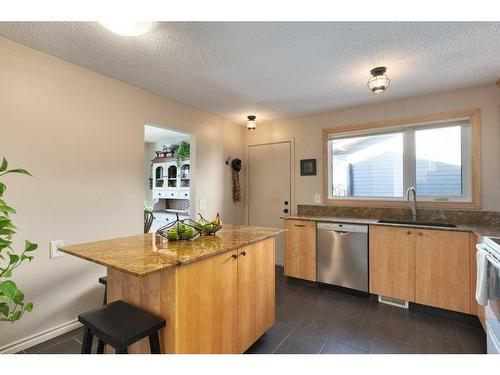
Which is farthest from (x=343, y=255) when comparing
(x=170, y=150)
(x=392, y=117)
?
(x=170, y=150)

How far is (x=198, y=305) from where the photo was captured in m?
1.37

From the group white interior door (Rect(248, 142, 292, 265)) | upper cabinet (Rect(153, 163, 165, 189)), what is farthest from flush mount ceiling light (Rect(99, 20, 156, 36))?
upper cabinet (Rect(153, 163, 165, 189))

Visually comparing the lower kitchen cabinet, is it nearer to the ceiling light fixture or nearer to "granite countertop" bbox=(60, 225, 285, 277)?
"granite countertop" bbox=(60, 225, 285, 277)

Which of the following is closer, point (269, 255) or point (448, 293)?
point (269, 255)

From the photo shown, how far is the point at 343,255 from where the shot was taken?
294 cm

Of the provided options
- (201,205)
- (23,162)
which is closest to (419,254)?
(201,205)

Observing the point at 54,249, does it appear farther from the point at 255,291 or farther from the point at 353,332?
the point at 353,332

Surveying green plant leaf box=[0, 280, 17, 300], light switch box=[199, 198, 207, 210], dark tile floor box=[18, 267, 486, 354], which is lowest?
dark tile floor box=[18, 267, 486, 354]

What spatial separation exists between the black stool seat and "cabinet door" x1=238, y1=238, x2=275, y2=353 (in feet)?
2.02

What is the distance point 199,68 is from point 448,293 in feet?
10.4

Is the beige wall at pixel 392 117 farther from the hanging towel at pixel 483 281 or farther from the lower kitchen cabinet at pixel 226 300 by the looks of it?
the lower kitchen cabinet at pixel 226 300

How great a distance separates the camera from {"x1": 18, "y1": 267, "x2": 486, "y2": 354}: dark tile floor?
190cm
